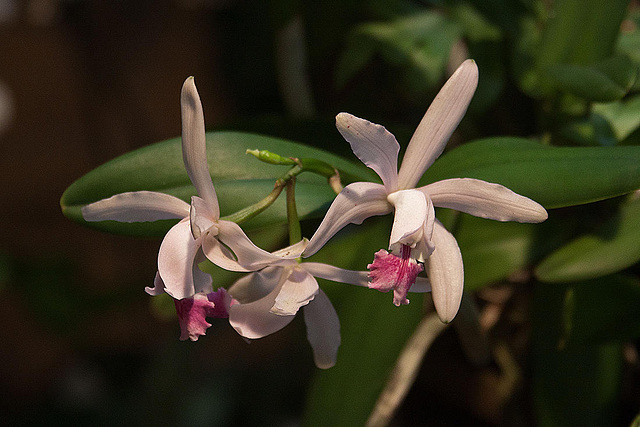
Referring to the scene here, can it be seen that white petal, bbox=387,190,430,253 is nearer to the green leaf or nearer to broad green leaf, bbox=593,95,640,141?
the green leaf

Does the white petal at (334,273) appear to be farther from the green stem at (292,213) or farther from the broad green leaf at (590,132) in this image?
the broad green leaf at (590,132)

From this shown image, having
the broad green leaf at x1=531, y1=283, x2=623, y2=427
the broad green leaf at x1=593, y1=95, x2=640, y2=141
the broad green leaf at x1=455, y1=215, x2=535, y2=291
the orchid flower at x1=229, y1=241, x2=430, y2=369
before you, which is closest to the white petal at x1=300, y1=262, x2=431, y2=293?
the orchid flower at x1=229, y1=241, x2=430, y2=369

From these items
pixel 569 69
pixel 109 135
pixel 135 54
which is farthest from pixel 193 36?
pixel 569 69

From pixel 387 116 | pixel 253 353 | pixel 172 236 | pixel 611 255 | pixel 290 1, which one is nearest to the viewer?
pixel 172 236

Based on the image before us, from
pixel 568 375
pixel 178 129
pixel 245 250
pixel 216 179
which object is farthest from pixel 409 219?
pixel 178 129

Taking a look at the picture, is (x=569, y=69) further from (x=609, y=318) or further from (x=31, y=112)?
(x=31, y=112)

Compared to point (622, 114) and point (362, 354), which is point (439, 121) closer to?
point (362, 354)

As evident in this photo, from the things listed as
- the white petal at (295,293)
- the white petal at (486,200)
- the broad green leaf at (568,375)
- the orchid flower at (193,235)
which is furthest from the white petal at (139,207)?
the broad green leaf at (568,375)
